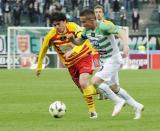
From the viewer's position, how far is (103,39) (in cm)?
1386

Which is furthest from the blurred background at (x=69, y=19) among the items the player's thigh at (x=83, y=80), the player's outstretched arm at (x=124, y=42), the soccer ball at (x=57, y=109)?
the player's outstretched arm at (x=124, y=42)

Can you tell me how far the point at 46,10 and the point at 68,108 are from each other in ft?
104

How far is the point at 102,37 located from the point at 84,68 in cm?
110

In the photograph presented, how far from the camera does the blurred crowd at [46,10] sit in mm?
47125

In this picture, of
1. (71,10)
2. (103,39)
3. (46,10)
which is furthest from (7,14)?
(103,39)

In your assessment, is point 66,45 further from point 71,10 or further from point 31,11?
point 71,10

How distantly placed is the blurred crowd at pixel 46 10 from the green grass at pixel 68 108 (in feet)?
62.5

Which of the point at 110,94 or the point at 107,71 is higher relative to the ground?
the point at 107,71

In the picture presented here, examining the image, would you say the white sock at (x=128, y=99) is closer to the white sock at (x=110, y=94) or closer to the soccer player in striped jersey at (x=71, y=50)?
the white sock at (x=110, y=94)

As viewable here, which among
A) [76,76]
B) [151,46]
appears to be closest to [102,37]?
[76,76]

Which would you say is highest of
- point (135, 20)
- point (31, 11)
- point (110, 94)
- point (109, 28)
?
point (109, 28)

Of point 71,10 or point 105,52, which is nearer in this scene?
point 105,52

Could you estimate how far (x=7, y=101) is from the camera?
18.7 m

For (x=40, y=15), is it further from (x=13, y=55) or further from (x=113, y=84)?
(x=113, y=84)
